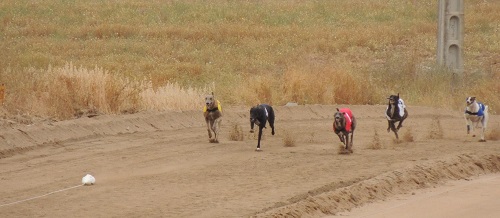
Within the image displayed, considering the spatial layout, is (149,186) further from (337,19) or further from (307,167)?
(337,19)

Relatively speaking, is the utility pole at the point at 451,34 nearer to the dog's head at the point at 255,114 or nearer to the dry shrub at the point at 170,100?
the dry shrub at the point at 170,100

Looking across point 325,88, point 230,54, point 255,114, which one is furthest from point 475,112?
point 230,54

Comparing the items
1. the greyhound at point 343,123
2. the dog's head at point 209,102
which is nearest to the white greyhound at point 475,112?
the greyhound at point 343,123

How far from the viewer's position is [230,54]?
41.2 metres

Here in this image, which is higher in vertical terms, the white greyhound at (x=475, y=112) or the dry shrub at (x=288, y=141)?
the white greyhound at (x=475, y=112)

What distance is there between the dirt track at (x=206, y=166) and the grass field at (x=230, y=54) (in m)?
1.48

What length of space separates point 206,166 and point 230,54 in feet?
86.6

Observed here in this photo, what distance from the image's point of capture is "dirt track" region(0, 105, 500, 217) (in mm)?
12172

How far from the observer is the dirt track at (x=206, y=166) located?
39.9 feet

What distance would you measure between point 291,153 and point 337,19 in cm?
3613

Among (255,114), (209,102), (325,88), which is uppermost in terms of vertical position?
(325,88)

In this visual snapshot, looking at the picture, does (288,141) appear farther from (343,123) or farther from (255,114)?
(343,123)

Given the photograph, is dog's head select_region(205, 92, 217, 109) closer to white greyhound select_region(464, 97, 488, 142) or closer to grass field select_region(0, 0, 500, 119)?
grass field select_region(0, 0, 500, 119)

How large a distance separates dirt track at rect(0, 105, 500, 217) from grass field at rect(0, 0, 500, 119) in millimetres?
1483
